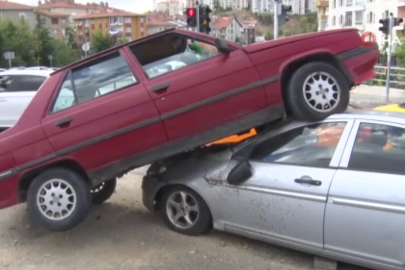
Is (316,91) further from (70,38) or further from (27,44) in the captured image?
(70,38)

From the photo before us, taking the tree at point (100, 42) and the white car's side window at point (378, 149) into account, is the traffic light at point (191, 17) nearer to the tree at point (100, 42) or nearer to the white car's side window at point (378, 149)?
the white car's side window at point (378, 149)

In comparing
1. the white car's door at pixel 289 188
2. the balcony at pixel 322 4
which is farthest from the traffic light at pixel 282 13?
the balcony at pixel 322 4

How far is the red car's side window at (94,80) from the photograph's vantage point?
15.6 feet

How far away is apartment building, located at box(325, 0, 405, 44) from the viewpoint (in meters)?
56.6

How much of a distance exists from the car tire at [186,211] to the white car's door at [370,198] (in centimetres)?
128

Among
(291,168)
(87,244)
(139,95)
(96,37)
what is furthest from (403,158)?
(96,37)

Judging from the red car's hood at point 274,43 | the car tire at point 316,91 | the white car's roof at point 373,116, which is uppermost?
the red car's hood at point 274,43

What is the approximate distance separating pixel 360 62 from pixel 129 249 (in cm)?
284

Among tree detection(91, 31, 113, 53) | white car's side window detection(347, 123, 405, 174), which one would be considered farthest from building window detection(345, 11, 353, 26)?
white car's side window detection(347, 123, 405, 174)

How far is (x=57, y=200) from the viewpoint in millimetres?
4605

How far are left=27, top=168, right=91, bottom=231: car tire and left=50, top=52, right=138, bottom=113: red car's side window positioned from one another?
0.64 m

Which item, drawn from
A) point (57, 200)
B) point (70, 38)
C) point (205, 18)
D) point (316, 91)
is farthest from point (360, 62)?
point (70, 38)

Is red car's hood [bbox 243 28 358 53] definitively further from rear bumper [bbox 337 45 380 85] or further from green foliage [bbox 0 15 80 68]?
green foliage [bbox 0 15 80 68]

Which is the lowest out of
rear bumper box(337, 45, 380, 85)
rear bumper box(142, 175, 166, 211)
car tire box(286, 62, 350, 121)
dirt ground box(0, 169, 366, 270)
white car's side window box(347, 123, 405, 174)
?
dirt ground box(0, 169, 366, 270)
